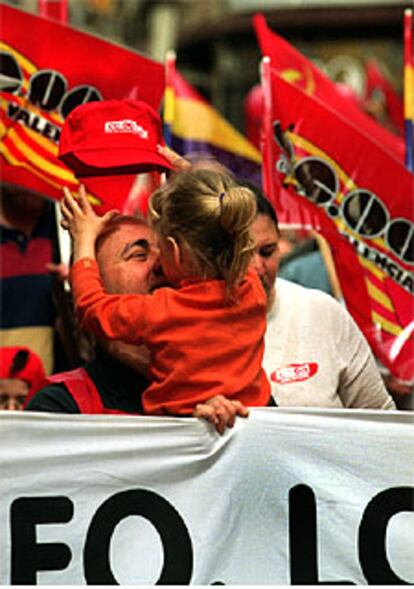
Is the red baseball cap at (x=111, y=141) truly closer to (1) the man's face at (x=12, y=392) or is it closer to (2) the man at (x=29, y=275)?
(1) the man's face at (x=12, y=392)

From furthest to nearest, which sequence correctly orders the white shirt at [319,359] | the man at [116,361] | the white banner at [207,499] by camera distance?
the white shirt at [319,359] < the man at [116,361] < the white banner at [207,499]

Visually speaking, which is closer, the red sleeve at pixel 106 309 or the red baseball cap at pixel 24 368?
the red sleeve at pixel 106 309

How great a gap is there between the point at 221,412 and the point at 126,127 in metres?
0.95

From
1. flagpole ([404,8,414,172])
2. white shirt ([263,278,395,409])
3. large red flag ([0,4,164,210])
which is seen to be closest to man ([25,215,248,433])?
white shirt ([263,278,395,409])

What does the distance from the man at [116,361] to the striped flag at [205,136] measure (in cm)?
288

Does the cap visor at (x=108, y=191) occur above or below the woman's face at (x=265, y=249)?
above

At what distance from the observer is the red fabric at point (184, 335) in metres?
3.79

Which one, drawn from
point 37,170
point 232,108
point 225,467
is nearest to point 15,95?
point 37,170

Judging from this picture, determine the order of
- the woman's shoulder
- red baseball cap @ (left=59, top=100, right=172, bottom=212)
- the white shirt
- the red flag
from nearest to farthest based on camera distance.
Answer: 1. red baseball cap @ (left=59, top=100, right=172, bottom=212)
2. the white shirt
3. the woman's shoulder
4. the red flag

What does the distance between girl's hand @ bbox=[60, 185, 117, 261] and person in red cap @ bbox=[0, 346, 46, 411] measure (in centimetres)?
121

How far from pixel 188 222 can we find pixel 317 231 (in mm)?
1833

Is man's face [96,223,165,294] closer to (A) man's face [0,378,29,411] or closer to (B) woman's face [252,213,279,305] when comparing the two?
(B) woman's face [252,213,279,305]

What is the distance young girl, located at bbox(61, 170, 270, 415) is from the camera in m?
3.79

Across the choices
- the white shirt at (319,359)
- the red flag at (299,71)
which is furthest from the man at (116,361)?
the red flag at (299,71)
